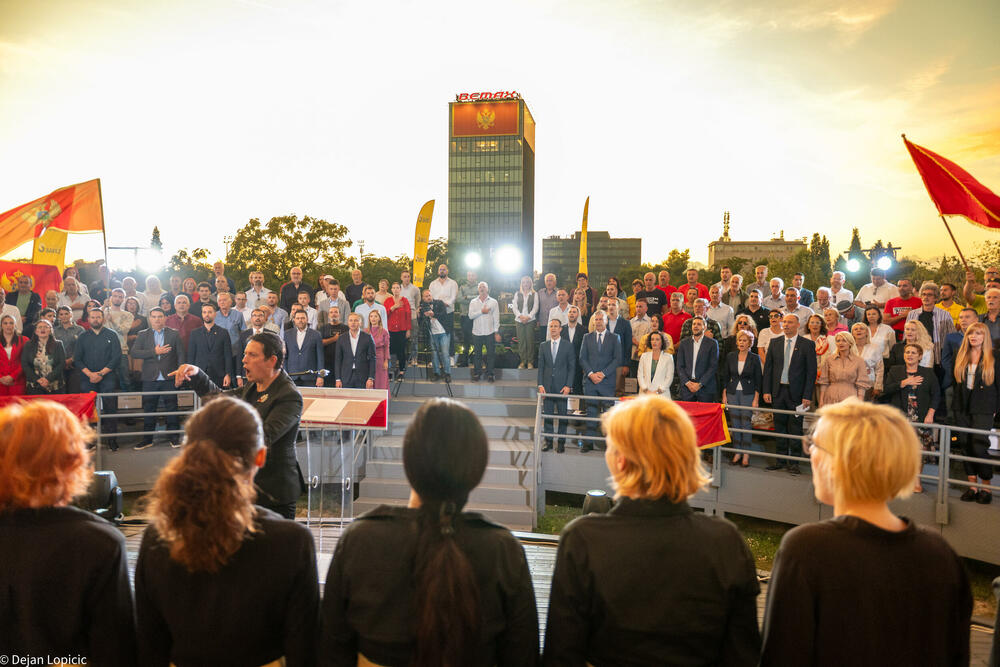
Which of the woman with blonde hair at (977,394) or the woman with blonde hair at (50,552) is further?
the woman with blonde hair at (977,394)

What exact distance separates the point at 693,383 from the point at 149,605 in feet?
23.6

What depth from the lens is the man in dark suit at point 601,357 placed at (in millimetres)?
8875

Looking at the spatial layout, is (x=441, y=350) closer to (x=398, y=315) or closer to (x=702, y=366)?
(x=398, y=315)

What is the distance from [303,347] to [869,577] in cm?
801

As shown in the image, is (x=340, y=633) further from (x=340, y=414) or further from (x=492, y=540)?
(x=340, y=414)

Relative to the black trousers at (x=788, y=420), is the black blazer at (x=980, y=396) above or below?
above

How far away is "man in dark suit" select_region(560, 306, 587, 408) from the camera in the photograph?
940 centimetres

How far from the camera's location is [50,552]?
1.96 m

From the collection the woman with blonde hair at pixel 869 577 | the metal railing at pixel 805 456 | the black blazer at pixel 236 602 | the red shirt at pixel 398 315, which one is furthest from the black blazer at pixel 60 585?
the red shirt at pixel 398 315

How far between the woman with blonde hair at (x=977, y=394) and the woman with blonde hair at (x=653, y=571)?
6.13 metres

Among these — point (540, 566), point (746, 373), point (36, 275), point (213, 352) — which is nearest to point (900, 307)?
point (746, 373)

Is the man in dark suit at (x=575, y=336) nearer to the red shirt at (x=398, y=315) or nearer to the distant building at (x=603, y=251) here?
the red shirt at (x=398, y=315)

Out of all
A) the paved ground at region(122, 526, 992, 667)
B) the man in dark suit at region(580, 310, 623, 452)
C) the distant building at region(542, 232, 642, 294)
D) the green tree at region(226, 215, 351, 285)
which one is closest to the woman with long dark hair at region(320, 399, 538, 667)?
the paved ground at region(122, 526, 992, 667)

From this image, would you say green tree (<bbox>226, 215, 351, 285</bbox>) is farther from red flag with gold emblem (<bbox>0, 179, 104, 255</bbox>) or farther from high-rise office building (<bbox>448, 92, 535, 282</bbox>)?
high-rise office building (<bbox>448, 92, 535, 282</bbox>)
